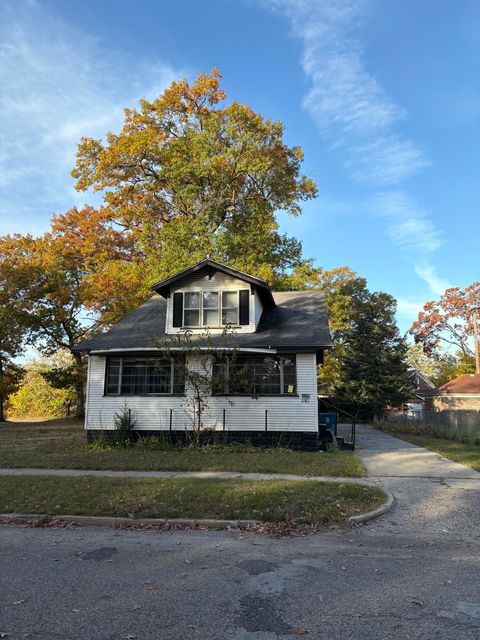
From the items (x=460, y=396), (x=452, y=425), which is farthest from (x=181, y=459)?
(x=460, y=396)

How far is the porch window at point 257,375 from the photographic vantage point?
50.1ft

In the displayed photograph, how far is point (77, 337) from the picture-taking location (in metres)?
32.1

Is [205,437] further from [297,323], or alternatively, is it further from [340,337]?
[340,337]

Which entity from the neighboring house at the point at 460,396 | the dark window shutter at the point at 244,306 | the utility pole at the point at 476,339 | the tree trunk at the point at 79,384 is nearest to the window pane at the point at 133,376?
the dark window shutter at the point at 244,306

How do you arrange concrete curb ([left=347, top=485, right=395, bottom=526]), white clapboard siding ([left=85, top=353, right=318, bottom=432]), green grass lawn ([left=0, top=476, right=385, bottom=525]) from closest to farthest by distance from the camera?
1. concrete curb ([left=347, top=485, right=395, bottom=526])
2. green grass lawn ([left=0, top=476, right=385, bottom=525])
3. white clapboard siding ([left=85, top=353, right=318, bottom=432])

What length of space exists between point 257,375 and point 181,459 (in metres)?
4.25

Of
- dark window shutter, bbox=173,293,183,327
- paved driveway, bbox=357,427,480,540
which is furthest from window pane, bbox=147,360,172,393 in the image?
paved driveway, bbox=357,427,480,540

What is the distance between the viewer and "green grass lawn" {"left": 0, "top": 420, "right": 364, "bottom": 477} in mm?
10852

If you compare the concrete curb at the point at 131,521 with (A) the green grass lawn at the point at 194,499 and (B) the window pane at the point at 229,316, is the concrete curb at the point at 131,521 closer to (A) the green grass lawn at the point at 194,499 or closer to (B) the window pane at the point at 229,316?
(A) the green grass lawn at the point at 194,499

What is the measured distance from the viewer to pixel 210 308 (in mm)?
17141

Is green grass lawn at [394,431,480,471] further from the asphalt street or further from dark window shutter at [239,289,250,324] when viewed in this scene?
dark window shutter at [239,289,250,324]

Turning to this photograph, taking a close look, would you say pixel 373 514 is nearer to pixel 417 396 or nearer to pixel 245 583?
pixel 245 583

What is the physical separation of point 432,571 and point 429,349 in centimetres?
5620

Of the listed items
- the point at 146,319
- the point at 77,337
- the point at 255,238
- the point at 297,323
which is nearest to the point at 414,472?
the point at 297,323
